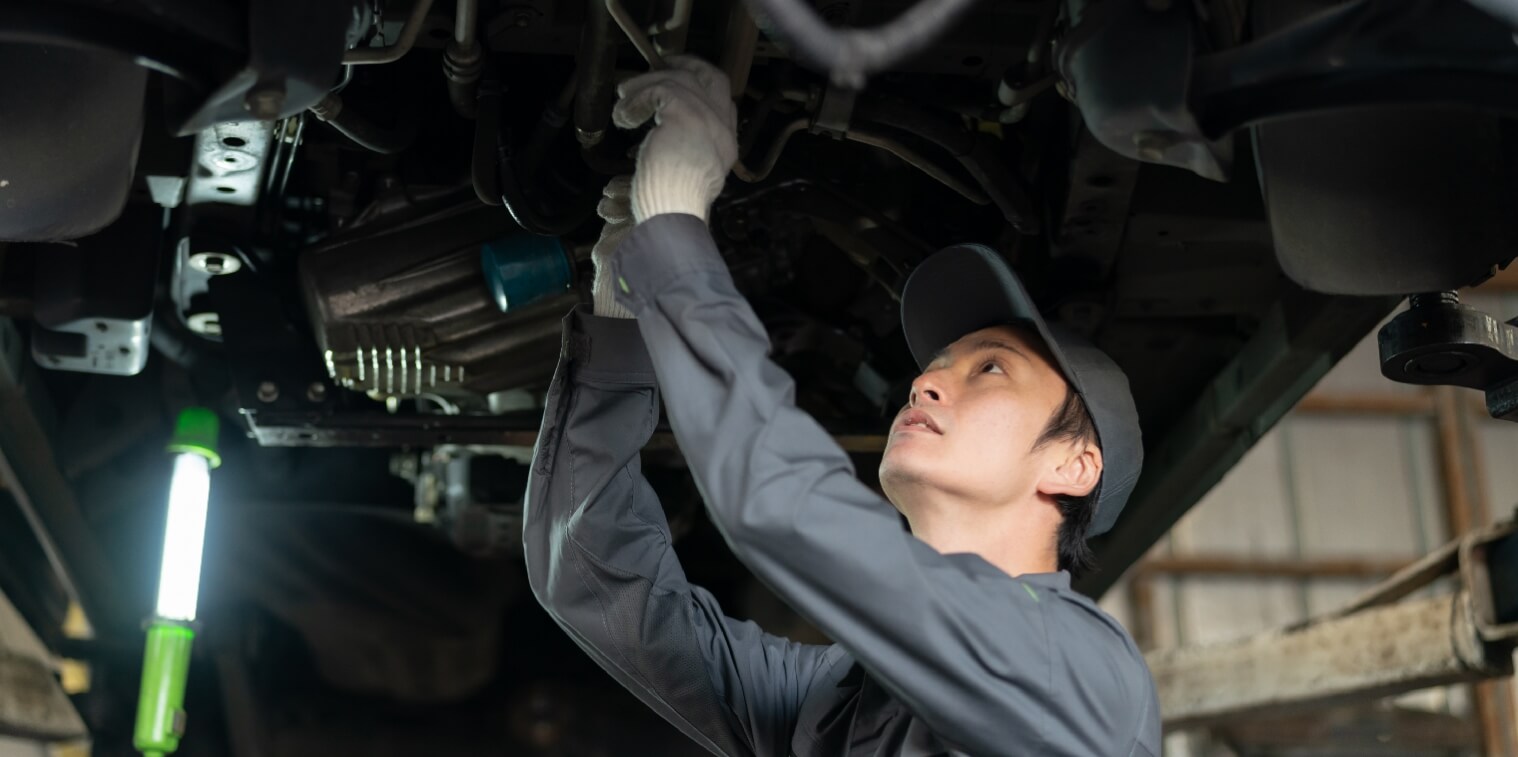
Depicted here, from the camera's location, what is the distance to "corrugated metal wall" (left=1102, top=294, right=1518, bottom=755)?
30.4 feet

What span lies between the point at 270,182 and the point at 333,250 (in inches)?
4.8

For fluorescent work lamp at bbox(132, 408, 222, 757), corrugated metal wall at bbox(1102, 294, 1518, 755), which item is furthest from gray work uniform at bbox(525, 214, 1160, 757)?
corrugated metal wall at bbox(1102, 294, 1518, 755)

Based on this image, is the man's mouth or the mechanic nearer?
the mechanic

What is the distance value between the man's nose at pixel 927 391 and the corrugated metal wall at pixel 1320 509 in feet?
25.7

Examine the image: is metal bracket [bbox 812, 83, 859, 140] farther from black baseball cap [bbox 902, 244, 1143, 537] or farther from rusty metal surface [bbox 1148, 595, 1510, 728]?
rusty metal surface [bbox 1148, 595, 1510, 728]

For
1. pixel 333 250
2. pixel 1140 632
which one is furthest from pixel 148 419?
pixel 1140 632

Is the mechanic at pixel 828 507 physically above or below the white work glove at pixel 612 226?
below

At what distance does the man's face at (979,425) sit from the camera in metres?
1.72

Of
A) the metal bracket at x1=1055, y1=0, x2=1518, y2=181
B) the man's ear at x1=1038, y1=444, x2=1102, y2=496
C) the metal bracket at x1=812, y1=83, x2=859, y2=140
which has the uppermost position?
the metal bracket at x1=1055, y1=0, x2=1518, y2=181

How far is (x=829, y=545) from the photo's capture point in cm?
132

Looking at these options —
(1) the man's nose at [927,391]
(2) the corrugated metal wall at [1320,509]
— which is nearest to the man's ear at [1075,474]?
(1) the man's nose at [927,391]

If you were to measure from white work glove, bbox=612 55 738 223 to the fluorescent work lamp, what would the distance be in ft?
3.56

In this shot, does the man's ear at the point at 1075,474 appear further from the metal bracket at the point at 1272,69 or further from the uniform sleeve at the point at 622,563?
the metal bracket at the point at 1272,69

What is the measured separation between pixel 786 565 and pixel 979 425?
50 centimetres
